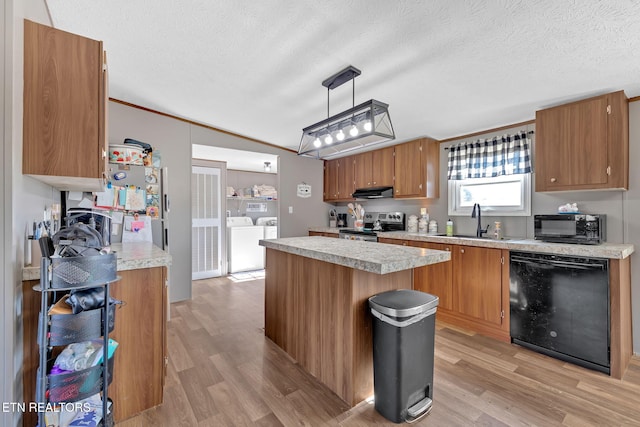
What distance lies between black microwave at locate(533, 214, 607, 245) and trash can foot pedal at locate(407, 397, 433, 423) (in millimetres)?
1873

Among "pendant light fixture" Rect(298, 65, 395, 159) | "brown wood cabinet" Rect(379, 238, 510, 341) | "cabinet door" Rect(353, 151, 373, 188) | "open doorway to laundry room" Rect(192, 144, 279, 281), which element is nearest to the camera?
"pendant light fixture" Rect(298, 65, 395, 159)

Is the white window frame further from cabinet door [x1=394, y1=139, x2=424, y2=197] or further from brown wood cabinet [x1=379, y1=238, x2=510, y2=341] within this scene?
brown wood cabinet [x1=379, y1=238, x2=510, y2=341]

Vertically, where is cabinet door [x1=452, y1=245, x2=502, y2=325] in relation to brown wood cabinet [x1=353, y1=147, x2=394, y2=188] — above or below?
below

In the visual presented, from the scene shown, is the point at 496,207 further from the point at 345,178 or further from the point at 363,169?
the point at 345,178

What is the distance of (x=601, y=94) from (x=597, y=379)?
2.25 meters

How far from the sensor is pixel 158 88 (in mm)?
2828

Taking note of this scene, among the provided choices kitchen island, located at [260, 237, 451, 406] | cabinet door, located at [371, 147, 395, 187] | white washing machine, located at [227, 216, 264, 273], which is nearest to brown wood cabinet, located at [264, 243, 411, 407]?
kitchen island, located at [260, 237, 451, 406]

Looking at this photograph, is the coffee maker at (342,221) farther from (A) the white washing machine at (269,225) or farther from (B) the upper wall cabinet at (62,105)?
(B) the upper wall cabinet at (62,105)

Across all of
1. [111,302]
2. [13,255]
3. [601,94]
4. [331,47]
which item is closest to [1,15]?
[13,255]

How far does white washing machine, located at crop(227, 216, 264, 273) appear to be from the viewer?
519 cm

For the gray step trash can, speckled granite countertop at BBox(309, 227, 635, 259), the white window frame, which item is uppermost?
the white window frame

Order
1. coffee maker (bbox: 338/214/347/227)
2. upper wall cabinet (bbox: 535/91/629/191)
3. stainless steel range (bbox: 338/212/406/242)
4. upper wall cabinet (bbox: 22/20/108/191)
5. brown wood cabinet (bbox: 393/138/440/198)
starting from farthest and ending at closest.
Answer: coffee maker (bbox: 338/214/347/227), stainless steel range (bbox: 338/212/406/242), brown wood cabinet (bbox: 393/138/440/198), upper wall cabinet (bbox: 535/91/629/191), upper wall cabinet (bbox: 22/20/108/191)

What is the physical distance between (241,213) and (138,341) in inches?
174

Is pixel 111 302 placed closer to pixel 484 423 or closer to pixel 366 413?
pixel 366 413
